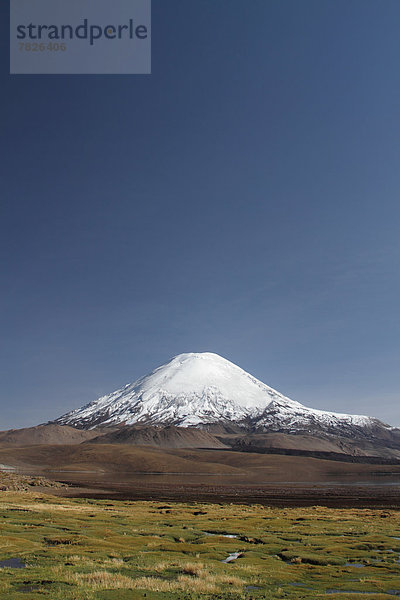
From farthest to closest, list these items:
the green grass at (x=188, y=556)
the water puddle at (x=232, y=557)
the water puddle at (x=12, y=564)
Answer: the water puddle at (x=232, y=557) → the water puddle at (x=12, y=564) → the green grass at (x=188, y=556)

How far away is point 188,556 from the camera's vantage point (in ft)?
111

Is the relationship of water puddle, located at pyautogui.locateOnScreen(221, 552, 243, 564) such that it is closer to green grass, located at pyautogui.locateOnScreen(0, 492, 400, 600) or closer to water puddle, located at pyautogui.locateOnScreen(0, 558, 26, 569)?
green grass, located at pyautogui.locateOnScreen(0, 492, 400, 600)

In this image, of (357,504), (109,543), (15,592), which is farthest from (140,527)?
(357,504)

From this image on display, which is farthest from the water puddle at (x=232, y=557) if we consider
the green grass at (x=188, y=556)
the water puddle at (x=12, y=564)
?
the water puddle at (x=12, y=564)

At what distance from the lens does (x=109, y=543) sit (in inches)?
1467

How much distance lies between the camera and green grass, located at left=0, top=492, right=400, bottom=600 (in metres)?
23.3

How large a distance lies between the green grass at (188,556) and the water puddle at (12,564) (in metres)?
0.42

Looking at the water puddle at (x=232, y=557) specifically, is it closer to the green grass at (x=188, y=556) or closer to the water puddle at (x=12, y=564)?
the green grass at (x=188, y=556)

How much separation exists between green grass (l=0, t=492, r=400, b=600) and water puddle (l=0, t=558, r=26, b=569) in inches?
16.5

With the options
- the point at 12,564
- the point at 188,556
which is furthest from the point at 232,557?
the point at 12,564

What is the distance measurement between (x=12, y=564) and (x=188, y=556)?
41.0 feet

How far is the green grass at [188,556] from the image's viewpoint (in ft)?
76.4

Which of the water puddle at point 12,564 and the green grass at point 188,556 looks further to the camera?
the water puddle at point 12,564

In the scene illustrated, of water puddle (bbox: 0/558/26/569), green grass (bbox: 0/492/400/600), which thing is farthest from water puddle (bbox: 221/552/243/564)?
water puddle (bbox: 0/558/26/569)
